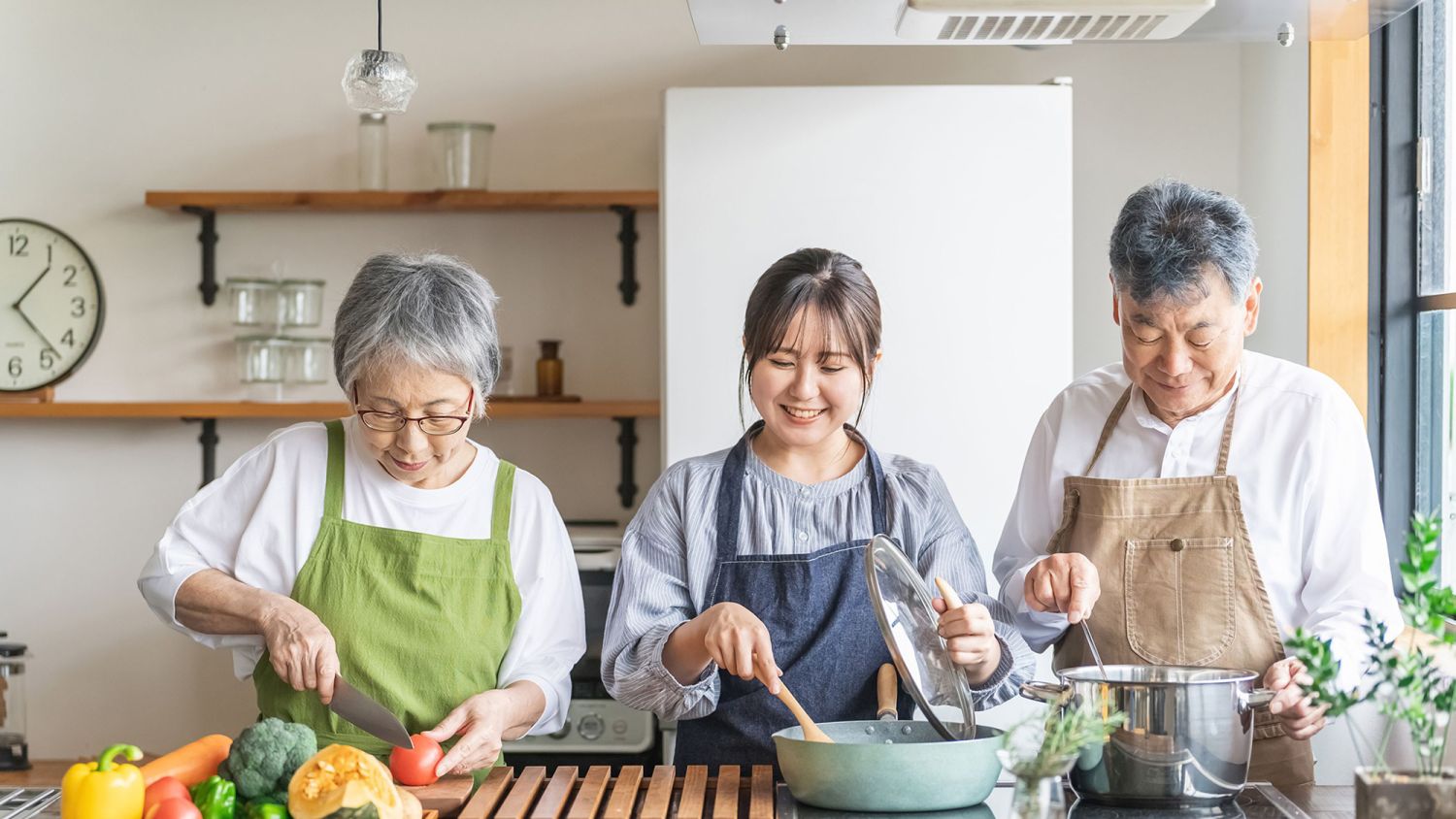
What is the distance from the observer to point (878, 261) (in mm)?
2656

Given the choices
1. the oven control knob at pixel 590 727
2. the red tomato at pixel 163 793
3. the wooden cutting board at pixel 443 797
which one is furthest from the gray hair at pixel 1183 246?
the oven control knob at pixel 590 727

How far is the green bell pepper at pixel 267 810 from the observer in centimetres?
126

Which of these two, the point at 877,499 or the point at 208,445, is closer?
the point at 877,499

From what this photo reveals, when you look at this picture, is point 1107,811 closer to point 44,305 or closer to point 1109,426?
point 1109,426

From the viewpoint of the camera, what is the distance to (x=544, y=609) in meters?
1.72

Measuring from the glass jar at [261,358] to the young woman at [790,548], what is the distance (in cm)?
178

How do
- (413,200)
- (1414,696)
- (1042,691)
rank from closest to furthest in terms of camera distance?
(1414,696), (1042,691), (413,200)

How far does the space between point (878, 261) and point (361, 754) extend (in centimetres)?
164

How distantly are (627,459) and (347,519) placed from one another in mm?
1580

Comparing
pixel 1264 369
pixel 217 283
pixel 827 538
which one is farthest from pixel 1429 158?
pixel 217 283

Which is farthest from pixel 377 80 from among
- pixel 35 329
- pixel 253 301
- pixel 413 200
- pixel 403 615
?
pixel 35 329

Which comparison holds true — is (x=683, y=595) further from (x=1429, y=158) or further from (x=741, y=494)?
(x=1429, y=158)

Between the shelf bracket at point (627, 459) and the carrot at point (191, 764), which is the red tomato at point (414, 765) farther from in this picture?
the shelf bracket at point (627, 459)

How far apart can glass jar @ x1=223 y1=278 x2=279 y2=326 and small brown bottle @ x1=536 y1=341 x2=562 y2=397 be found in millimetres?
634
